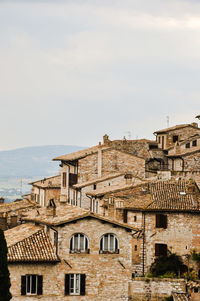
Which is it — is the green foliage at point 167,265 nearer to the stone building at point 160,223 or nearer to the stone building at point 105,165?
the stone building at point 160,223

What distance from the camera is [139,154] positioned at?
258ft

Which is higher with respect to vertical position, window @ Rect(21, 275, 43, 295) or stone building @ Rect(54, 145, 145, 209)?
stone building @ Rect(54, 145, 145, 209)

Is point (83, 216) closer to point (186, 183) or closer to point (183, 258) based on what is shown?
point (183, 258)

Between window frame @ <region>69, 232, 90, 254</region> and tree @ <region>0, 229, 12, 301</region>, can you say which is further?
window frame @ <region>69, 232, 90, 254</region>

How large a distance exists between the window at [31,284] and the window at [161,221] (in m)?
13.7

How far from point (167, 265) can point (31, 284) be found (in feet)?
43.1

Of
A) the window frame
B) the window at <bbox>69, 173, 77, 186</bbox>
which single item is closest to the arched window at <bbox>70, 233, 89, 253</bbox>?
the window frame

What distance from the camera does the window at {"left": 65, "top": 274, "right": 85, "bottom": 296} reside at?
1624 inches

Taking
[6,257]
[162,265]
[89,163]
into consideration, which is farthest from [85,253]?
[89,163]

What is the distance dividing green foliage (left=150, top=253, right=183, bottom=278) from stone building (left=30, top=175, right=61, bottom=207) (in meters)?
36.4

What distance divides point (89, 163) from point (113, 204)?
17998mm

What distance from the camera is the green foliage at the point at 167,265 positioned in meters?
50.1

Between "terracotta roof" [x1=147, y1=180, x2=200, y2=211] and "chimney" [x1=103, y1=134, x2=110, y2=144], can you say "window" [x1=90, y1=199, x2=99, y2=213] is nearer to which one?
"terracotta roof" [x1=147, y1=180, x2=200, y2=211]

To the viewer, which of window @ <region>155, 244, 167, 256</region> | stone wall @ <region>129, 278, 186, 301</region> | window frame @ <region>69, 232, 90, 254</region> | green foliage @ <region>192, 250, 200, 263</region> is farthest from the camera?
window @ <region>155, 244, 167, 256</region>
